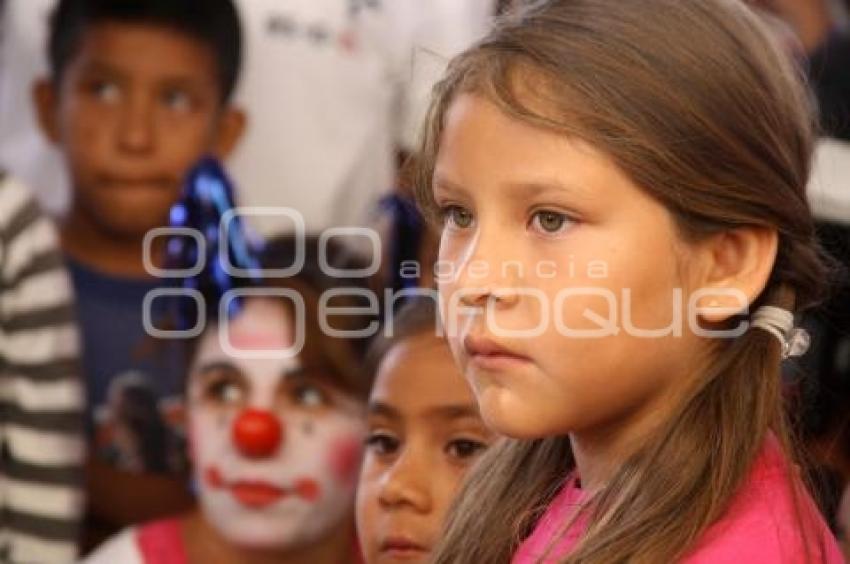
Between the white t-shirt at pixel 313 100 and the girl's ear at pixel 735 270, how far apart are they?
3.19ft

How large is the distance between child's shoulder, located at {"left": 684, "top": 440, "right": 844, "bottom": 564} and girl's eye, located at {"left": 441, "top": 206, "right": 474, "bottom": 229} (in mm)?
239

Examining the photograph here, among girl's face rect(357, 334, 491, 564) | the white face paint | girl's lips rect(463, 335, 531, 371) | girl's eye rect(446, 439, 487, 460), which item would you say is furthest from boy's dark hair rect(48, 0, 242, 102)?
girl's lips rect(463, 335, 531, 371)

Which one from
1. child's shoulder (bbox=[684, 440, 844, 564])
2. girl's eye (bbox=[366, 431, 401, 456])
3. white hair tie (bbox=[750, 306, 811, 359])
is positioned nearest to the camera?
child's shoulder (bbox=[684, 440, 844, 564])

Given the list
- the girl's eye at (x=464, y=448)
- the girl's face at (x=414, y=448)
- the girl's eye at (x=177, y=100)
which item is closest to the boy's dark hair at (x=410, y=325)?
the girl's face at (x=414, y=448)

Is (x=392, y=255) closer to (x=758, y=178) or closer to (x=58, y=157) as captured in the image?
(x=58, y=157)

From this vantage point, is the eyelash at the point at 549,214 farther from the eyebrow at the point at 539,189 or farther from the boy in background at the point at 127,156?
the boy in background at the point at 127,156

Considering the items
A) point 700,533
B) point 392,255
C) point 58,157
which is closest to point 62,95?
point 58,157

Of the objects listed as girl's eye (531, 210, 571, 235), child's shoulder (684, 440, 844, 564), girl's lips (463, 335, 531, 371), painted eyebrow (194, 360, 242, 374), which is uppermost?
girl's eye (531, 210, 571, 235)

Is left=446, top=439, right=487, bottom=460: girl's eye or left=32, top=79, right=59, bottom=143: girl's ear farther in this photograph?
left=32, top=79, right=59, bottom=143: girl's ear

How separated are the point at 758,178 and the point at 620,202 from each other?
0.31ft

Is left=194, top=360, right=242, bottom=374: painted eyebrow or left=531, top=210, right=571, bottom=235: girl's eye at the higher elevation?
left=531, top=210, right=571, bottom=235: girl's eye

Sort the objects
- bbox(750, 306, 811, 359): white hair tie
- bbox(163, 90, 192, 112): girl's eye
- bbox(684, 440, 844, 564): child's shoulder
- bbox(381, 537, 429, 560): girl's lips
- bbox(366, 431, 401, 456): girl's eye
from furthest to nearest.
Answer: bbox(163, 90, 192, 112): girl's eye → bbox(366, 431, 401, 456): girl's eye → bbox(381, 537, 429, 560): girl's lips → bbox(750, 306, 811, 359): white hair tie → bbox(684, 440, 844, 564): child's shoulder

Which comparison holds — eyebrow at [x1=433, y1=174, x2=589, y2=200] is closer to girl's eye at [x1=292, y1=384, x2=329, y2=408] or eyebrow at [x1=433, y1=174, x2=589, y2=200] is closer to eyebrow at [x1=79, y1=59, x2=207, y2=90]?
girl's eye at [x1=292, y1=384, x2=329, y2=408]

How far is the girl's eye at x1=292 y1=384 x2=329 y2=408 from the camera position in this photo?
1923mm
